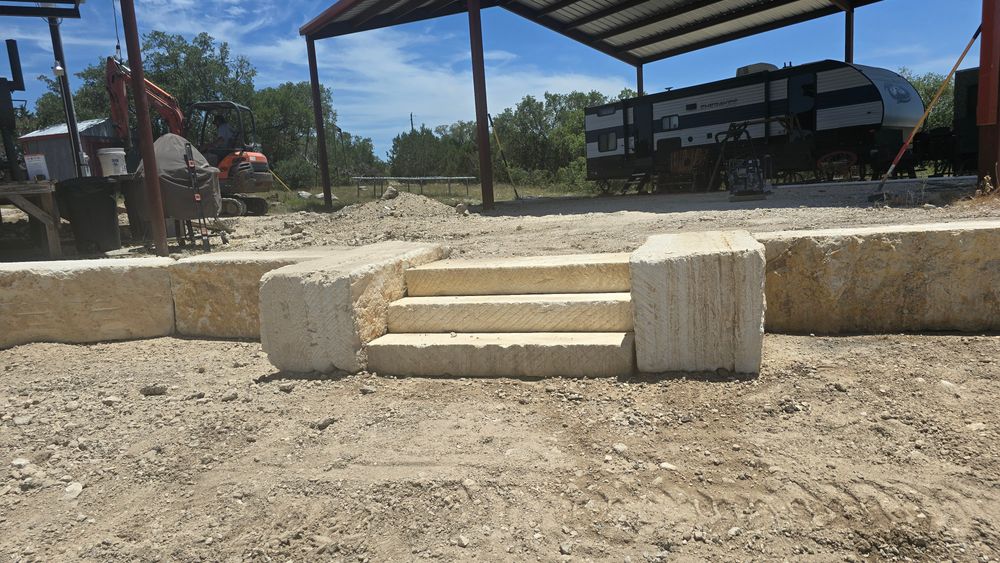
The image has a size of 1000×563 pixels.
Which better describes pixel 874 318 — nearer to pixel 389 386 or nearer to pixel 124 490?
pixel 389 386

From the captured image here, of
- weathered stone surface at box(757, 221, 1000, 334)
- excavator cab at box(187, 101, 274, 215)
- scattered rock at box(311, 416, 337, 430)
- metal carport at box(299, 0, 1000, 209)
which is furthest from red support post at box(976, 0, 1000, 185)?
excavator cab at box(187, 101, 274, 215)

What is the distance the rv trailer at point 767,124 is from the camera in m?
14.0

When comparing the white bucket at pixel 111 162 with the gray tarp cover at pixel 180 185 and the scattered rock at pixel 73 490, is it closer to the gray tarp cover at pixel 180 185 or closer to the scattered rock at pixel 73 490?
the gray tarp cover at pixel 180 185

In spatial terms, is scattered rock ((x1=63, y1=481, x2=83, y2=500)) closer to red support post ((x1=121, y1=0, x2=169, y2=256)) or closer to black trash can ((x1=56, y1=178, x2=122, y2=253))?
red support post ((x1=121, y1=0, x2=169, y2=256))

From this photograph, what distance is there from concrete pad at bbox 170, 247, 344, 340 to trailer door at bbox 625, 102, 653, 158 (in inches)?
615

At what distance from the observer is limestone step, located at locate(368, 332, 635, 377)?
117 inches

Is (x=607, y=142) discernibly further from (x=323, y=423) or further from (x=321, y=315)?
(x=323, y=423)

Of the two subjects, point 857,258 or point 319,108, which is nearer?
point 857,258

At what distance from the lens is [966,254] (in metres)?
3.10

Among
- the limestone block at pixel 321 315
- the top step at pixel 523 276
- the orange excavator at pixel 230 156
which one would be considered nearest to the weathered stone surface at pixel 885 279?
the top step at pixel 523 276

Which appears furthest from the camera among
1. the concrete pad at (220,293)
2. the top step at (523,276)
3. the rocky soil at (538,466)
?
the concrete pad at (220,293)

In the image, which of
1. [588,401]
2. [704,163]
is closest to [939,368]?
[588,401]

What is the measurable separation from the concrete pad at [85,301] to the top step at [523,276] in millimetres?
1998

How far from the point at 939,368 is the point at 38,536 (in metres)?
3.71
